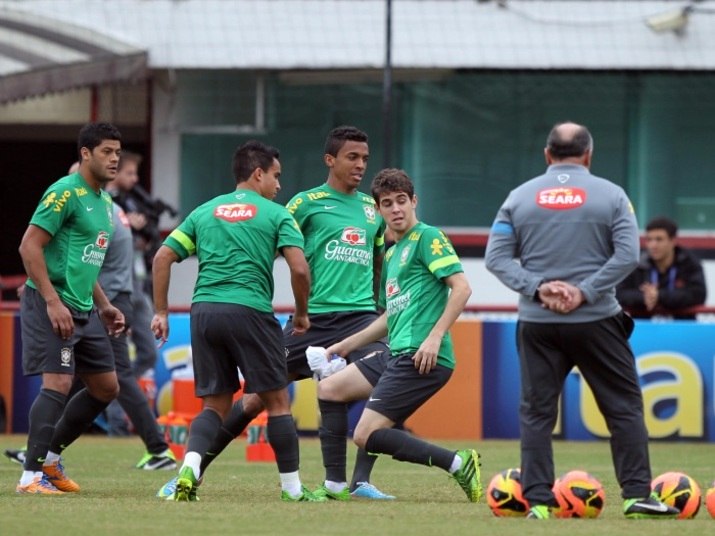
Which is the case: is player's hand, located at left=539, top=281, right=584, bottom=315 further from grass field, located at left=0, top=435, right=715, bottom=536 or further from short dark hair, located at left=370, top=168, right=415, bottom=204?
short dark hair, located at left=370, top=168, right=415, bottom=204

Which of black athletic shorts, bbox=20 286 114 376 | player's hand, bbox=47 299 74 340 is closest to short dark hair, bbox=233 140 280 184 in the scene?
player's hand, bbox=47 299 74 340

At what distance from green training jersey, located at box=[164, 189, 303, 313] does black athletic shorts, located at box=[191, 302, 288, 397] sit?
62 millimetres

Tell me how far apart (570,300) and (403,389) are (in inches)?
61.1

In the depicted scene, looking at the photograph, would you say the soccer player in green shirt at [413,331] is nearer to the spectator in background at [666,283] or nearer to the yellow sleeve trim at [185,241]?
the yellow sleeve trim at [185,241]

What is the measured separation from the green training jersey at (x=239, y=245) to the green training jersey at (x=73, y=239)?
86cm

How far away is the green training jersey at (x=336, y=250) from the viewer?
10477 mm

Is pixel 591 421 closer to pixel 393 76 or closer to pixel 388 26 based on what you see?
pixel 388 26

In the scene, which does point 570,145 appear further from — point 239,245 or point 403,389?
point 239,245

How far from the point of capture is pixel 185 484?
368 inches

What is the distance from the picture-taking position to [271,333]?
9523 millimetres

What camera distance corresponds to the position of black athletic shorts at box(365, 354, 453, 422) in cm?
962

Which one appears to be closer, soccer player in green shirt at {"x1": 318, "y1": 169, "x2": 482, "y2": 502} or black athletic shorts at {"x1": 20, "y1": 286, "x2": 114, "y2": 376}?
soccer player in green shirt at {"x1": 318, "y1": 169, "x2": 482, "y2": 502}

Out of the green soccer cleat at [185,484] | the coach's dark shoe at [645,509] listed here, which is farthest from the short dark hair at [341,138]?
the coach's dark shoe at [645,509]

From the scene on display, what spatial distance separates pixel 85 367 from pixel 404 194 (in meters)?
2.30
